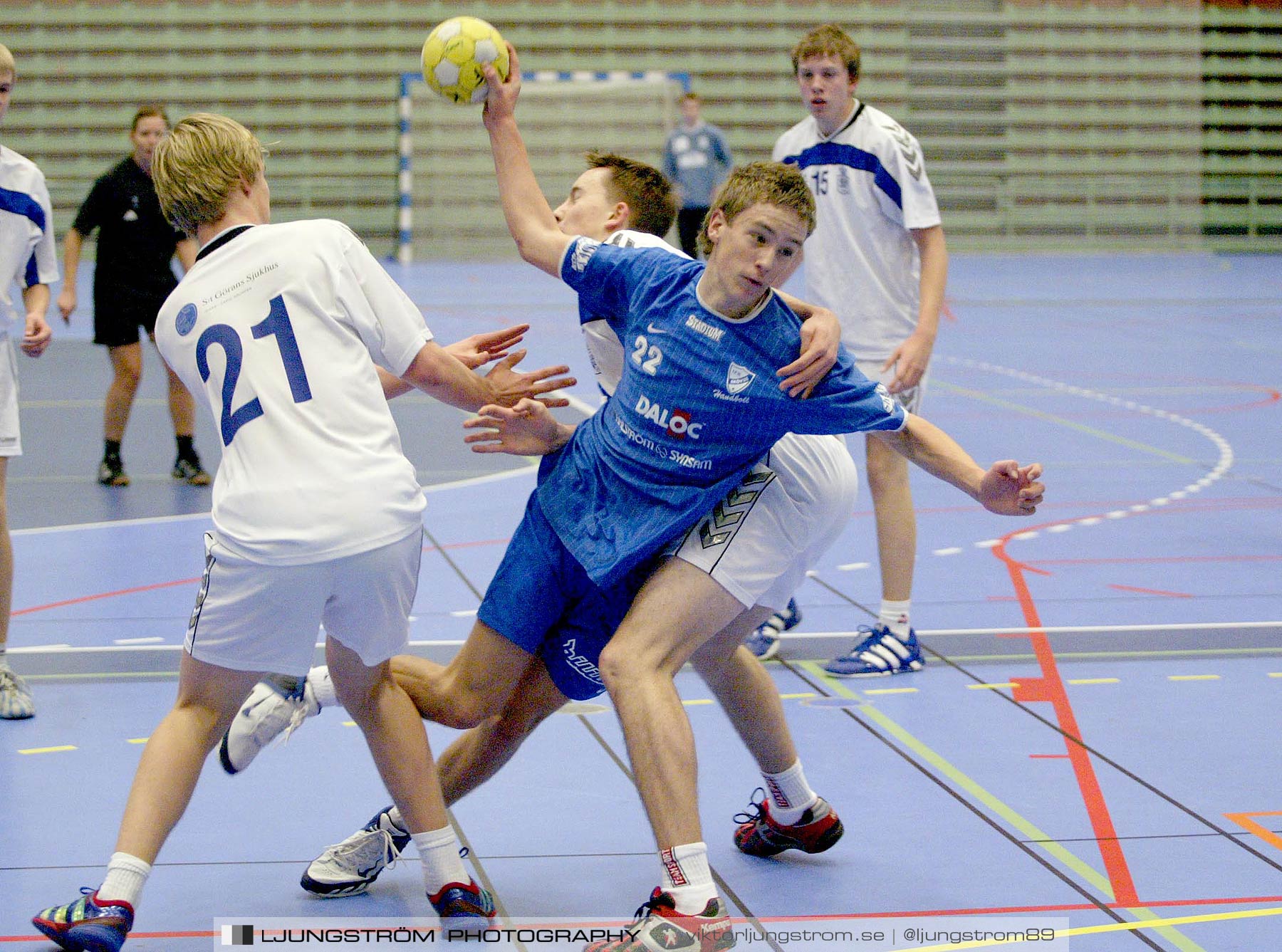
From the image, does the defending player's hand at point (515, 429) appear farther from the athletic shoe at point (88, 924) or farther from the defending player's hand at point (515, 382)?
the athletic shoe at point (88, 924)

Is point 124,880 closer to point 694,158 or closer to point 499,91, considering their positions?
point 499,91


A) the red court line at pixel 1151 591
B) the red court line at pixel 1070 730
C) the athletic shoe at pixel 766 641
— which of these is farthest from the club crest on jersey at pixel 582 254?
the red court line at pixel 1151 591

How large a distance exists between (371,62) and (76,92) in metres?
3.82

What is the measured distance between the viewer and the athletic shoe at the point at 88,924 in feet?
8.28

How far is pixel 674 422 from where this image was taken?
2900mm

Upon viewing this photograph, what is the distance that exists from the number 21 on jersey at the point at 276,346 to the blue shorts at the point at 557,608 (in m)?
0.59

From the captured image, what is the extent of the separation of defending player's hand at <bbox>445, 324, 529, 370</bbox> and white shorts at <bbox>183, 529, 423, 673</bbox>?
447 millimetres

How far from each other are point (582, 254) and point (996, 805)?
1.58 m

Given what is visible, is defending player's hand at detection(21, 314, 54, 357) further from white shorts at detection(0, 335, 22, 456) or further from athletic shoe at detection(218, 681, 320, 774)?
athletic shoe at detection(218, 681, 320, 774)

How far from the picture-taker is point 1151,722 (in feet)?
13.1

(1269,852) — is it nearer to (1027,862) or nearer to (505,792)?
(1027,862)

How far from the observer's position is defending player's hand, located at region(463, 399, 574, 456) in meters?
2.96

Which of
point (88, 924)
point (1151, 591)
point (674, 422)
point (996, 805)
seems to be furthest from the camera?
point (1151, 591)

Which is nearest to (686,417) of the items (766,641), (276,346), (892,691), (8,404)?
(276,346)
